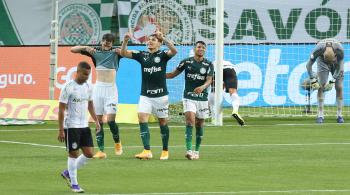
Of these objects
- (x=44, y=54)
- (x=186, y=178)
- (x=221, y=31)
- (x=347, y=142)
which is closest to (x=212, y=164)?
(x=186, y=178)

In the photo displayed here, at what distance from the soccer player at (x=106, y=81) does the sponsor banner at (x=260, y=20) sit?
35.9ft

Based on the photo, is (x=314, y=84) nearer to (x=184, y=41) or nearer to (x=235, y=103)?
(x=235, y=103)

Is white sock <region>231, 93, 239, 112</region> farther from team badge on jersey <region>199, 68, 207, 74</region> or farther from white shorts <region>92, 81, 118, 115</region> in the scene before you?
team badge on jersey <region>199, 68, 207, 74</region>

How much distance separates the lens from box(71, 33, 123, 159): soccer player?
20.5m

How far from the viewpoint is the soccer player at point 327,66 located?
91.9 ft

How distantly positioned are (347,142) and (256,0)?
14786 mm

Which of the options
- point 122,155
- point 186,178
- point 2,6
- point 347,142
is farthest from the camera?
point 2,6

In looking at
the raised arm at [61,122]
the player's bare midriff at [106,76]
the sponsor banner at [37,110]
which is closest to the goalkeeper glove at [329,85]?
the sponsor banner at [37,110]

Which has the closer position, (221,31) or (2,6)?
(221,31)

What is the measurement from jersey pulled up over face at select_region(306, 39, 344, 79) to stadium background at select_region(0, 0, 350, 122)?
318 centimetres

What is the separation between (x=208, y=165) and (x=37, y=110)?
10256 millimetres

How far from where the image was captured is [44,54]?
3078 cm

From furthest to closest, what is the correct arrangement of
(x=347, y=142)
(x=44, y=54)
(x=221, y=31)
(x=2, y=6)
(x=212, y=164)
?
(x=2, y=6) < (x=44, y=54) < (x=221, y=31) < (x=347, y=142) < (x=212, y=164)

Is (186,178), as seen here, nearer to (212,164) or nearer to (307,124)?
(212,164)
